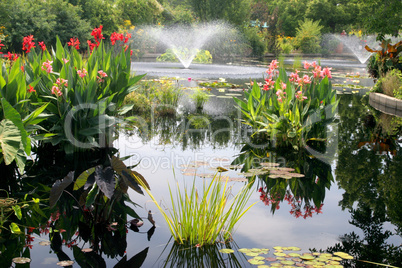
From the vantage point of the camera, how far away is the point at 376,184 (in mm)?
5055

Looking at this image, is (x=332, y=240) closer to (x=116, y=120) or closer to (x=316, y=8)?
(x=116, y=120)

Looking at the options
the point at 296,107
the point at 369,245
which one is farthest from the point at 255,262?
the point at 296,107

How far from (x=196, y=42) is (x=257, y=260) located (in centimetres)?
2790

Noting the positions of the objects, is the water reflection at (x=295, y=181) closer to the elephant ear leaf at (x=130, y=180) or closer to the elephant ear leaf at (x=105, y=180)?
the elephant ear leaf at (x=130, y=180)

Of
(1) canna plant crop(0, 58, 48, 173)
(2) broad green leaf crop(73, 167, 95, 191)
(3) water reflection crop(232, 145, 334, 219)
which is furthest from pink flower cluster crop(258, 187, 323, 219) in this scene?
(1) canna plant crop(0, 58, 48, 173)

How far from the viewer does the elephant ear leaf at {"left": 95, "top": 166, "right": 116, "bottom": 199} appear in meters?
3.21

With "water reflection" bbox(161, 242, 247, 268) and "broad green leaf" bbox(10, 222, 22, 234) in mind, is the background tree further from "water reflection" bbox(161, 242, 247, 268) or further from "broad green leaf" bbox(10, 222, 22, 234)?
"broad green leaf" bbox(10, 222, 22, 234)

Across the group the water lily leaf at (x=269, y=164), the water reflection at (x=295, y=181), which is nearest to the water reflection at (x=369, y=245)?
the water reflection at (x=295, y=181)

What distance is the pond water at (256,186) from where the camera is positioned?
325cm

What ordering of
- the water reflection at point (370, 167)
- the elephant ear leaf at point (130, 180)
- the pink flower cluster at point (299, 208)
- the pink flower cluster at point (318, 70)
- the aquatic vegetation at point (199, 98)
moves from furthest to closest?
the aquatic vegetation at point (199, 98)
the pink flower cluster at point (318, 70)
the water reflection at point (370, 167)
the pink flower cluster at point (299, 208)
the elephant ear leaf at point (130, 180)

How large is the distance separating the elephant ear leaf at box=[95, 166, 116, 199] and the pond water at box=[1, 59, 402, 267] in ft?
1.47

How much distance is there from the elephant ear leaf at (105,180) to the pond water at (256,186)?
45 cm

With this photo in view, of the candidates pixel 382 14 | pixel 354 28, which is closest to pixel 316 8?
pixel 354 28

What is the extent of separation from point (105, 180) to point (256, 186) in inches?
76.7
